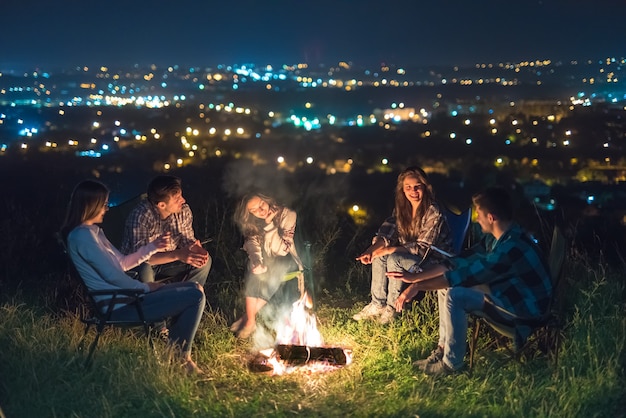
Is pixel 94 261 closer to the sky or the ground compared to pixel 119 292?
closer to the sky

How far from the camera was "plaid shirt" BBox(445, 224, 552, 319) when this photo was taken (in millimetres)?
3596

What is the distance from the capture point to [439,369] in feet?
12.8

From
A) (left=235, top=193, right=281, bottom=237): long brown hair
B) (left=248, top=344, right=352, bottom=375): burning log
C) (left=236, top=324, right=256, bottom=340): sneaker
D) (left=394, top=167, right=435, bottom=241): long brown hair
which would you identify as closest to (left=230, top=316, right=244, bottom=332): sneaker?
(left=236, top=324, right=256, bottom=340): sneaker

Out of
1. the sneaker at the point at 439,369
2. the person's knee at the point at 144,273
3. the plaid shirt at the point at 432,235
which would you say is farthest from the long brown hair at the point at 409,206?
the person's knee at the point at 144,273

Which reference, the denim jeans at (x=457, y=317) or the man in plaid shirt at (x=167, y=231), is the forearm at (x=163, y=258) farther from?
the denim jeans at (x=457, y=317)

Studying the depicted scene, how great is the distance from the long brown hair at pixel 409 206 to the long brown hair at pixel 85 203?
2.27 metres

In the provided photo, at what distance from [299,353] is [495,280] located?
4.54 feet

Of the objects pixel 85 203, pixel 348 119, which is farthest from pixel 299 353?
pixel 348 119

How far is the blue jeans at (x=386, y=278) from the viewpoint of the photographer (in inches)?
Result: 192

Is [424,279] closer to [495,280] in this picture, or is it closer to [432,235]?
[495,280]

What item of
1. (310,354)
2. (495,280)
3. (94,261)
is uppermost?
(495,280)

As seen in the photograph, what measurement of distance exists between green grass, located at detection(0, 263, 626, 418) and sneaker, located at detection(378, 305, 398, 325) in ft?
0.94

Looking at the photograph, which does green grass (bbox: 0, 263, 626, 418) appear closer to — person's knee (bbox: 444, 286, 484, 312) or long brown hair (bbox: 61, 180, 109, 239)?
person's knee (bbox: 444, 286, 484, 312)

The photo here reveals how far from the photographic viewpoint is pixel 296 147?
124 feet
